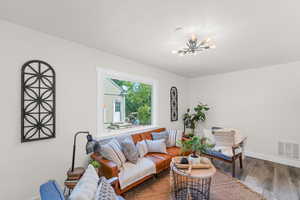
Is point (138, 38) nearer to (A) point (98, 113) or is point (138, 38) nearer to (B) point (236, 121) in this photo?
(A) point (98, 113)

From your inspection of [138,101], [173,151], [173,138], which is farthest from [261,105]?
[138,101]

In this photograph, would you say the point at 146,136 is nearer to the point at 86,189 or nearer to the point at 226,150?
the point at 226,150

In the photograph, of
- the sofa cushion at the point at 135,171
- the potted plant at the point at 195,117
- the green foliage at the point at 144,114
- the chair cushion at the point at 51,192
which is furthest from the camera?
the potted plant at the point at 195,117

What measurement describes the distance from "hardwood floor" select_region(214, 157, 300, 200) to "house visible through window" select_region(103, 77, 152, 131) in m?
2.24

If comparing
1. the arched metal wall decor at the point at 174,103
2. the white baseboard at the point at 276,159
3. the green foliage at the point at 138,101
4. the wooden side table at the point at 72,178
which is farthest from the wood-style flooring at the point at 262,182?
the arched metal wall decor at the point at 174,103

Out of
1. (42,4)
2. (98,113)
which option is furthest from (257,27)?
(98,113)

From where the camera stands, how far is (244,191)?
7.48 ft

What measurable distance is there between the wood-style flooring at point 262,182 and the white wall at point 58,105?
126 centimetres

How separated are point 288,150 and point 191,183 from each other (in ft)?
9.10

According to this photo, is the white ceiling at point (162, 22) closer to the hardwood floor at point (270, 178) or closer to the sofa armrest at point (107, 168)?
the sofa armrest at point (107, 168)

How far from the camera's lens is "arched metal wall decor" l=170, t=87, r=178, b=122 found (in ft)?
14.7

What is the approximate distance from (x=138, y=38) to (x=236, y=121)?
12.4ft

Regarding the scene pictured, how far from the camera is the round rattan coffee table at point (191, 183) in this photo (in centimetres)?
191

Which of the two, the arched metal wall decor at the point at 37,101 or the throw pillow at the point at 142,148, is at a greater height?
the arched metal wall decor at the point at 37,101
